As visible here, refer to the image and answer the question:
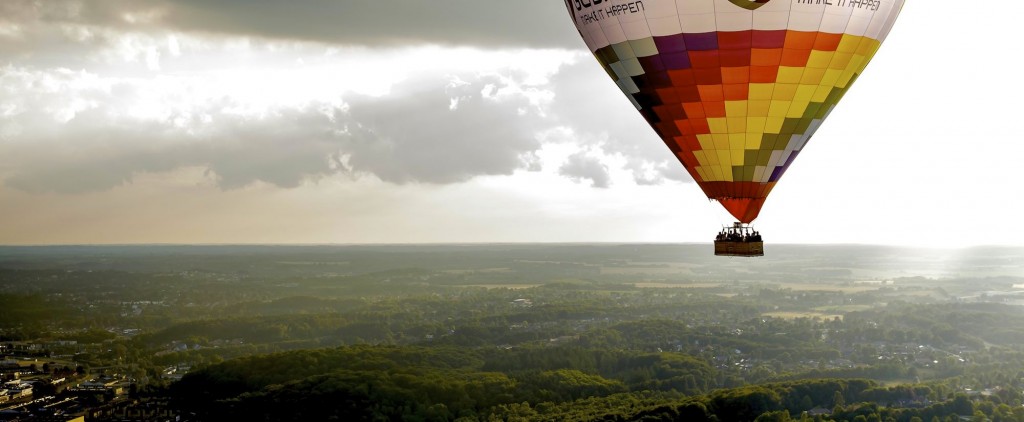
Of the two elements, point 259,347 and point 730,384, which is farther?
point 259,347

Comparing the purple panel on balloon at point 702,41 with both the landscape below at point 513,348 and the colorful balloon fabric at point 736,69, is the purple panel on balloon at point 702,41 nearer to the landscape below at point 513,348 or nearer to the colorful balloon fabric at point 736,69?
the colorful balloon fabric at point 736,69

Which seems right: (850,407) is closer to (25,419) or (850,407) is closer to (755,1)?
(755,1)

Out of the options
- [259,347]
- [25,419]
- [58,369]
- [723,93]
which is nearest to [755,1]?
[723,93]

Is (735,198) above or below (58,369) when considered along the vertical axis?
above

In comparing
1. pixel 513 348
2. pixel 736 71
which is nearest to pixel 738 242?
pixel 736 71

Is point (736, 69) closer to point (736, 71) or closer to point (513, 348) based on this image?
point (736, 71)
